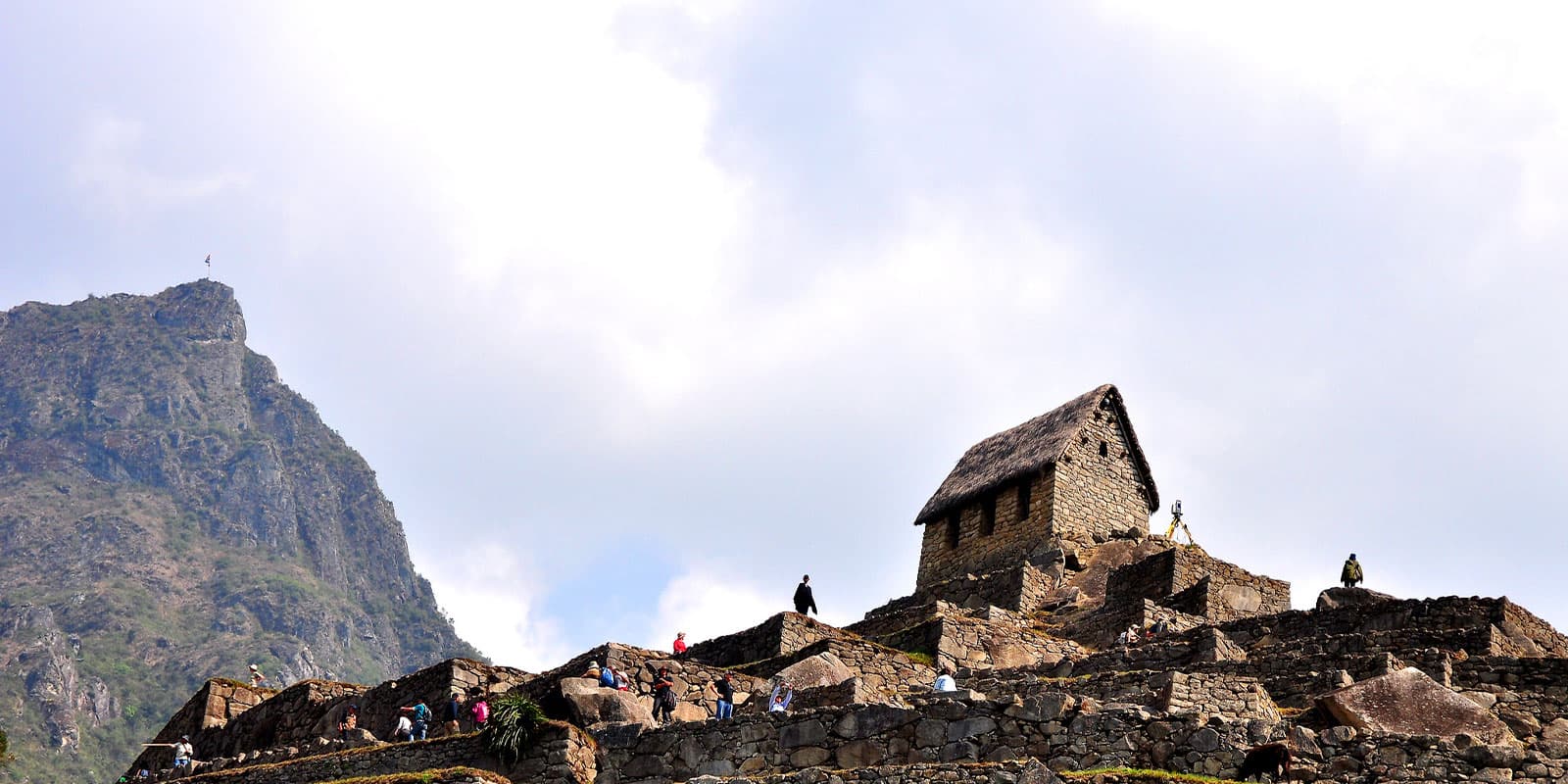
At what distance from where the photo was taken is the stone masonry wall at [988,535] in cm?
4484

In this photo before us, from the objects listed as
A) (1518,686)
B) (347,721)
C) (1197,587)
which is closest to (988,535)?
(1197,587)

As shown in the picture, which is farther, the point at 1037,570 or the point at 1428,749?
the point at 1037,570

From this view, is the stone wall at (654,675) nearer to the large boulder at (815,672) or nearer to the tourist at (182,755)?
the large boulder at (815,672)

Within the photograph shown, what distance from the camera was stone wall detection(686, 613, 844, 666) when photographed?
32688mm

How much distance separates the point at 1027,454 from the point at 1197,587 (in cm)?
1193

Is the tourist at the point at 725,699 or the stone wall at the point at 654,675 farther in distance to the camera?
the stone wall at the point at 654,675

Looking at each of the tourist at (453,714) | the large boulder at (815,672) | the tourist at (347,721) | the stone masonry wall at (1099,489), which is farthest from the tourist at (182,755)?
the stone masonry wall at (1099,489)

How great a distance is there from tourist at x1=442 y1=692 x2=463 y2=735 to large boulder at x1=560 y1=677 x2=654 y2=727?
9.68 feet

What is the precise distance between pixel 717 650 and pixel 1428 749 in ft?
58.3

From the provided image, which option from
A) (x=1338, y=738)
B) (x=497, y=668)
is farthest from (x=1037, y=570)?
(x=1338, y=738)

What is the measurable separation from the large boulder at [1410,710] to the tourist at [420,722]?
48.2ft

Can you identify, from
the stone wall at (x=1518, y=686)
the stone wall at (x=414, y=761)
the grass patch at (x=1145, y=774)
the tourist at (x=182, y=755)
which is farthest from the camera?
the tourist at (x=182, y=755)

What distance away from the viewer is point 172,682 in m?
178

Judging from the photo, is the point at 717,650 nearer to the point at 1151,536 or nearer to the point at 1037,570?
the point at 1037,570
